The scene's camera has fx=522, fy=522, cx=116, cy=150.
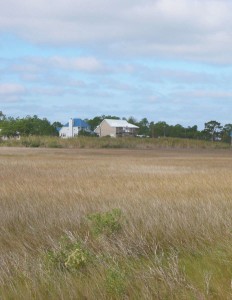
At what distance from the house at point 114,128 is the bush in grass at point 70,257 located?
368ft

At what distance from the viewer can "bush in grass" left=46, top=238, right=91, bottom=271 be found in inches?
206

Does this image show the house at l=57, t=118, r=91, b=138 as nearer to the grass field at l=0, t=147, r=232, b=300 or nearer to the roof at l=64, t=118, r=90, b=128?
the roof at l=64, t=118, r=90, b=128

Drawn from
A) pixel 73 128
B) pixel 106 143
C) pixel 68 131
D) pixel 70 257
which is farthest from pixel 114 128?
pixel 70 257

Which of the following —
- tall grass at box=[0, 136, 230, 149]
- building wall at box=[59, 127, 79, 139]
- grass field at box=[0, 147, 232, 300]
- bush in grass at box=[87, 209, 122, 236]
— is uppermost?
building wall at box=[59, 127, 79, 139]

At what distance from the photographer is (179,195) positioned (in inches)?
465

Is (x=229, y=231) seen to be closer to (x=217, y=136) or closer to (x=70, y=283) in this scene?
(x=70, y=283)

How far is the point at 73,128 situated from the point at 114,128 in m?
9.40

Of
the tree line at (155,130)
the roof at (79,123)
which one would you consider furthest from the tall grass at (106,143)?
the roof at (79,123)

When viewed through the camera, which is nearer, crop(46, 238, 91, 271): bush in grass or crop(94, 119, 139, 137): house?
crop(46, 238, 91, 271): bush in grass

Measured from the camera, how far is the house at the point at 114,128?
4695 inches

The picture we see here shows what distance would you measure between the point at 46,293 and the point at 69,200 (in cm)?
578

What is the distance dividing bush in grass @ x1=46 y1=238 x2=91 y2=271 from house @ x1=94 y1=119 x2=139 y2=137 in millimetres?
112038

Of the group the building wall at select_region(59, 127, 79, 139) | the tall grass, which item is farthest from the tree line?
the tall grass

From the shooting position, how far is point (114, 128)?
390ft
